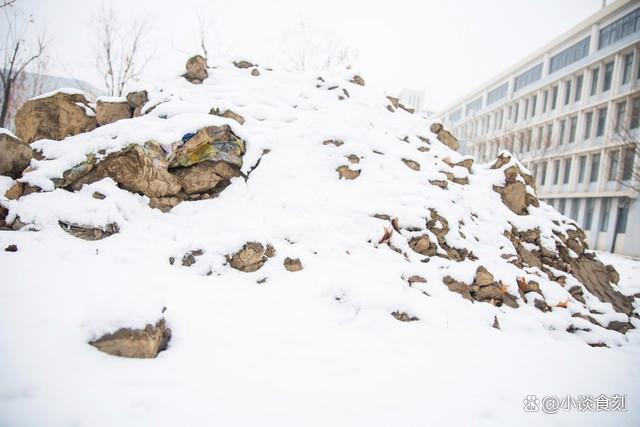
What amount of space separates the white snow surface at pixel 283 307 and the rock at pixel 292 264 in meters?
0.09

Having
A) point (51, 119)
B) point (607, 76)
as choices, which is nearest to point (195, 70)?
point (51, 119)

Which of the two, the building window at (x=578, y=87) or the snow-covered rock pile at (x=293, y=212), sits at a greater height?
the building window at (x=578, y=87)

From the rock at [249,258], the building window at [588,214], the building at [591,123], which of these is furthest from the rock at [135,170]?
the building window at [588,214]

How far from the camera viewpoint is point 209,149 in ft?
17.4

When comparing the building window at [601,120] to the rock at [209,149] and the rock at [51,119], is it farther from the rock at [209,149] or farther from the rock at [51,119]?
the rock at [51,119]

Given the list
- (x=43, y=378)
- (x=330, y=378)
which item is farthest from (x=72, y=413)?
(x=330, y=378)

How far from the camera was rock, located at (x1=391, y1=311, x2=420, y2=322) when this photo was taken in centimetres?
357

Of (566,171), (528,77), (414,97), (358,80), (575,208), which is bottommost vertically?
(575,208)

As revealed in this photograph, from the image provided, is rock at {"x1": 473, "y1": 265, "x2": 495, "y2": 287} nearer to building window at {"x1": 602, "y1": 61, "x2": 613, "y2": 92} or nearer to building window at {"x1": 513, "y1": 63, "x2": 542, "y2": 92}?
building window at {"x1": 602, "y1": 61, "x2": 613, "y2": 92}

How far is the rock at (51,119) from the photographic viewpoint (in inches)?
238

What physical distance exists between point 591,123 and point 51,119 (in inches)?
1213

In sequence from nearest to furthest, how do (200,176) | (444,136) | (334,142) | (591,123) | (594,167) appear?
(200,176)
(334,142)
(444,136)
(594,167)
(591,123)

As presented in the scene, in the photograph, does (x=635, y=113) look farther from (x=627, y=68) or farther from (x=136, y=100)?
(x=136, y=100)

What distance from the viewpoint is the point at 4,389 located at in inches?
70.2
